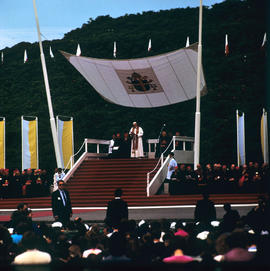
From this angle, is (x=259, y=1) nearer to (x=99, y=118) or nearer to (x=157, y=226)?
(x=99, y=118)

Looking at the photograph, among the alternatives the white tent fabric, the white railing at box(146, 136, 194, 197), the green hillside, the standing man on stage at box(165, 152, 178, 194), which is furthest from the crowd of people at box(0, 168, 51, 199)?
the green hillside

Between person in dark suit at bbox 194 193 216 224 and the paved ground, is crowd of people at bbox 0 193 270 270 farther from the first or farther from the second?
the paved ground

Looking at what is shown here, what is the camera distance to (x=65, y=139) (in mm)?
Answer: 26734

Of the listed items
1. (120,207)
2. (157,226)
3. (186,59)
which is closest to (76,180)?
(186,59)

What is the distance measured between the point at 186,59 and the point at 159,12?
48.7 m

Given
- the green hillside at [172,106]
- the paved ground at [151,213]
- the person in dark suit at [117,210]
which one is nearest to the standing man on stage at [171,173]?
the paved ground at [151,213]

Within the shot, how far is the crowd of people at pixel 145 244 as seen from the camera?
5301 mm

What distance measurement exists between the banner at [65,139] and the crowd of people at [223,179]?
680 centimetres

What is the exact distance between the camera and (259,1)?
58094 mm

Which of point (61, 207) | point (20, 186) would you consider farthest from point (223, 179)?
point (61, 207)

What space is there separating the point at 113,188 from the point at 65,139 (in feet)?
14.2

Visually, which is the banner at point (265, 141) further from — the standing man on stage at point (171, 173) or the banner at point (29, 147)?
the banner at point (29, 147)

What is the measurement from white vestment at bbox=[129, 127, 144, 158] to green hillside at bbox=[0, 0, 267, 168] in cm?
907

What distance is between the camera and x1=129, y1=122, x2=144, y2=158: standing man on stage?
2677cm
